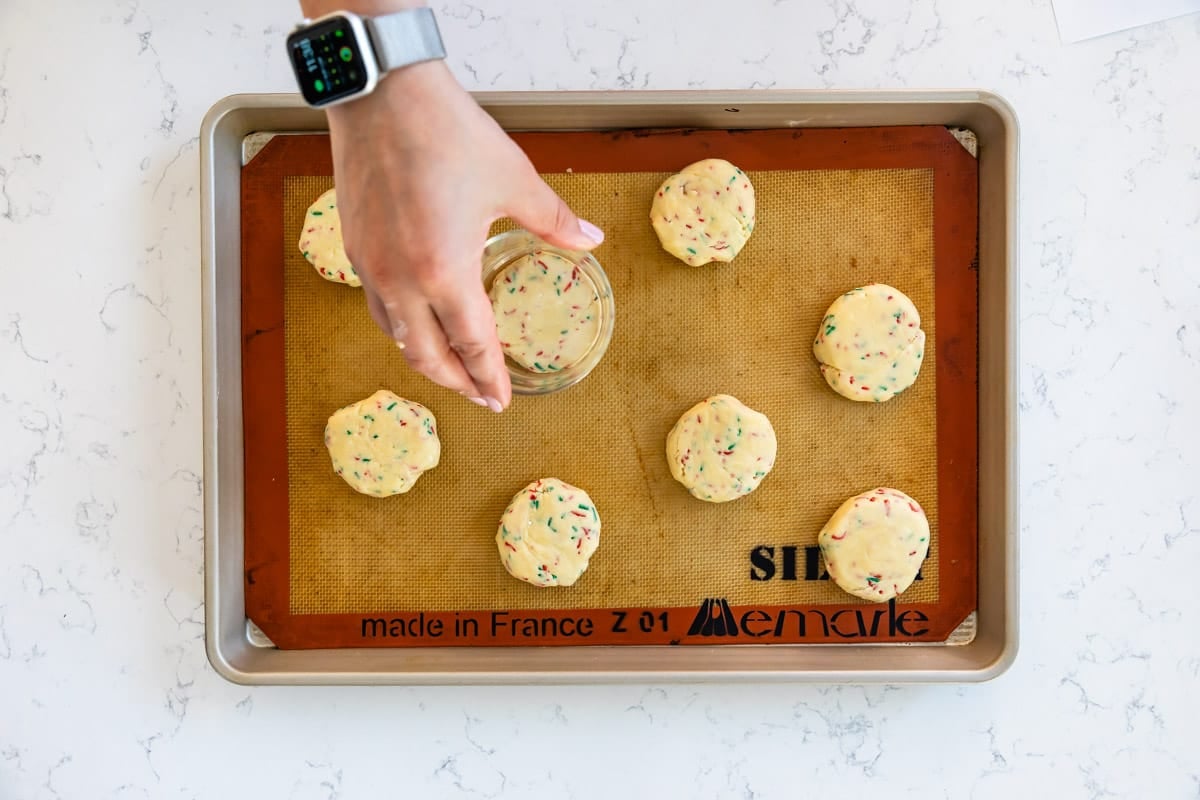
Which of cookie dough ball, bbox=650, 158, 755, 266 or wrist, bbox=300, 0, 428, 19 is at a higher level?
wrist, bbox=300, 0, 428, 19

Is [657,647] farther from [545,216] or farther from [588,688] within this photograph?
[545,216]

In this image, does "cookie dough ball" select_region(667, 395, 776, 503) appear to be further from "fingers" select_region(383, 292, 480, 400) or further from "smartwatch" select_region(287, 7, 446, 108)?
"smartwatch" select_region(287, 7, 446, 108)

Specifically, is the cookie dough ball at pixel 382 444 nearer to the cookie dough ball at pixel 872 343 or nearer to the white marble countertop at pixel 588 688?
the white marble countertop at pixel 588 688

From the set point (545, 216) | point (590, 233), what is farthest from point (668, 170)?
point (545, 216)

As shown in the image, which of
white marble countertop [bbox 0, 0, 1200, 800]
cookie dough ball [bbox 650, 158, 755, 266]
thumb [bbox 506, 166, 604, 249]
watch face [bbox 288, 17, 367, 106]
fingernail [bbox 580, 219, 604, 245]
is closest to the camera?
watch face [bbox 288, 17, 367, 106]

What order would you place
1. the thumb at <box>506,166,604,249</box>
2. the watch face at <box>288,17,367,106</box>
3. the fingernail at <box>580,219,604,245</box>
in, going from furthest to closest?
the fingernail at <box>580,219,604,245</box>
the thumb at <box>506,166,604,249</box>
the watch face at <box>288,17,367,106</box>

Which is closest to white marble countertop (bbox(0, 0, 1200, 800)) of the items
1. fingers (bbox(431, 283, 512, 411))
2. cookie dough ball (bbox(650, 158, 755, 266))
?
cookie dough ball (bbox(650, 158, 755, 266))

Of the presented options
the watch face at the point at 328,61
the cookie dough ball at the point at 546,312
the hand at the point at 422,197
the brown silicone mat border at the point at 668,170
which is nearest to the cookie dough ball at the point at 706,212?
the brown silicone mat border at the point at 668,170

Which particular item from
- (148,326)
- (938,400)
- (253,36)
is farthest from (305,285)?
(938,400)
